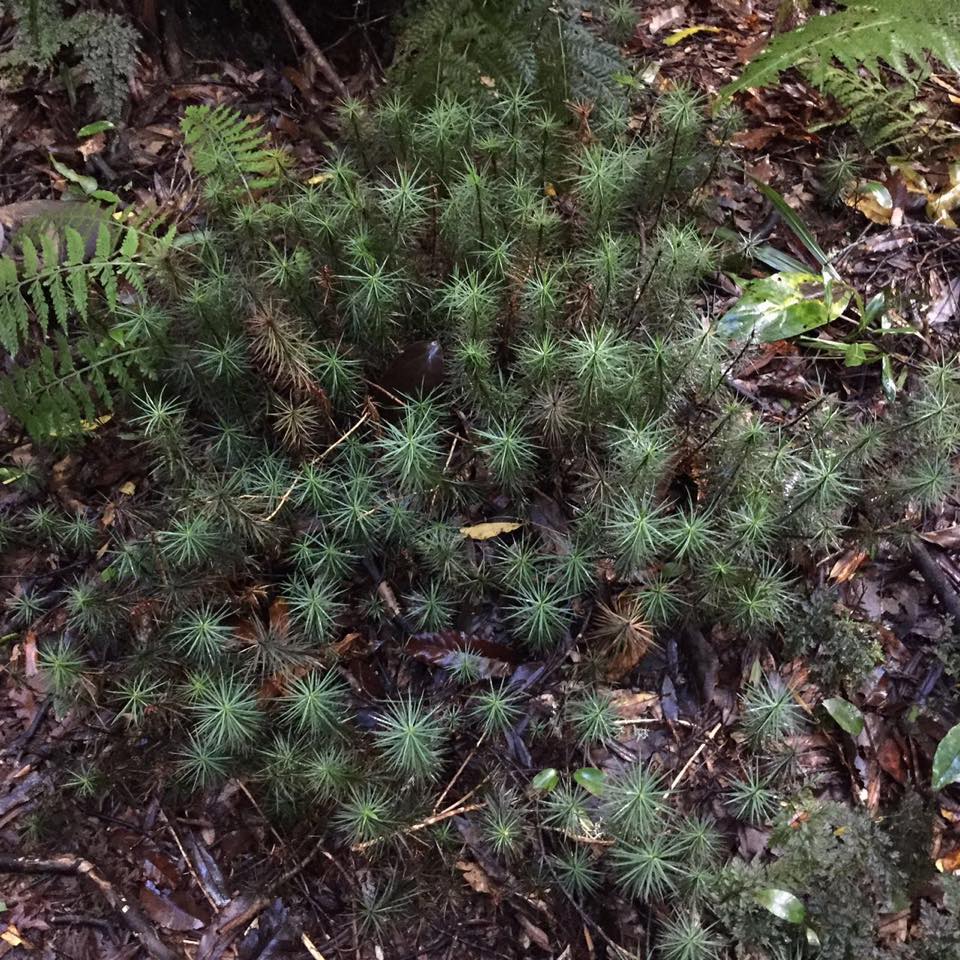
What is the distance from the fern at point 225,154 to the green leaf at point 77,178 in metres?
0.73

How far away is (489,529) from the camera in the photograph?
8.66ft

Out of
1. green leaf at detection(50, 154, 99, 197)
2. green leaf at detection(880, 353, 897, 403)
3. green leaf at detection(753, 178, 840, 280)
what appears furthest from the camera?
green leaf at detection(50, 154, 99, 197)

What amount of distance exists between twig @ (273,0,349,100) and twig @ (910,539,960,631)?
2.98m

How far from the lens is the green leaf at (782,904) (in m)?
2.11

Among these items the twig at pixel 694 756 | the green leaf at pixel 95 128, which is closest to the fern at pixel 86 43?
the green leaf at pixel 95 128

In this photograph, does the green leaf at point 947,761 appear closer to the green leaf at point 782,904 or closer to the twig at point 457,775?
the green leaf at point 782,904

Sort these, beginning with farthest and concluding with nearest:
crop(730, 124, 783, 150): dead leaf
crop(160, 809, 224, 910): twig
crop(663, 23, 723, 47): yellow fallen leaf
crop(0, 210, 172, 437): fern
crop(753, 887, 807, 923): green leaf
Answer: crop(663, 23, 723, 47): yellow fallen leaf
crop(730, 124, 783, 150): dead leaf
crop(0, 210, 172, 437): fern
crop(160, 809, 224, 910): twig
crop(753, 887, 807, 923): green leaf

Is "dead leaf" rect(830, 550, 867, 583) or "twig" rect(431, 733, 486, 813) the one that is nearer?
"twig" rect(431, 733, 486, 813)

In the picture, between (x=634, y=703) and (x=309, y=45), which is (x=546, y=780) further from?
(x=309, y=45)

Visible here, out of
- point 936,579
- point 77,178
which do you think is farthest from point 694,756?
point 77,178

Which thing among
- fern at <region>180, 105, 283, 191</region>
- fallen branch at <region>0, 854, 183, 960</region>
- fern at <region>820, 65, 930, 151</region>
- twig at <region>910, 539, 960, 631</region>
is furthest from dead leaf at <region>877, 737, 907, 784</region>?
fern at <region>180, 105, 283, 191</region>

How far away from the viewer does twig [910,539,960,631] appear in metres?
2.73

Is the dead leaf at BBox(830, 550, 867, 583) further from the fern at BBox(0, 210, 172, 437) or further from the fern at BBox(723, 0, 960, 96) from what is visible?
the fern at BBox(0, 210, 172, 437)

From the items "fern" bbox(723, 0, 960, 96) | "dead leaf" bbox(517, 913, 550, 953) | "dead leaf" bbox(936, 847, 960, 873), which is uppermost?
"fern" bbox(723, 0, 960, 96)
